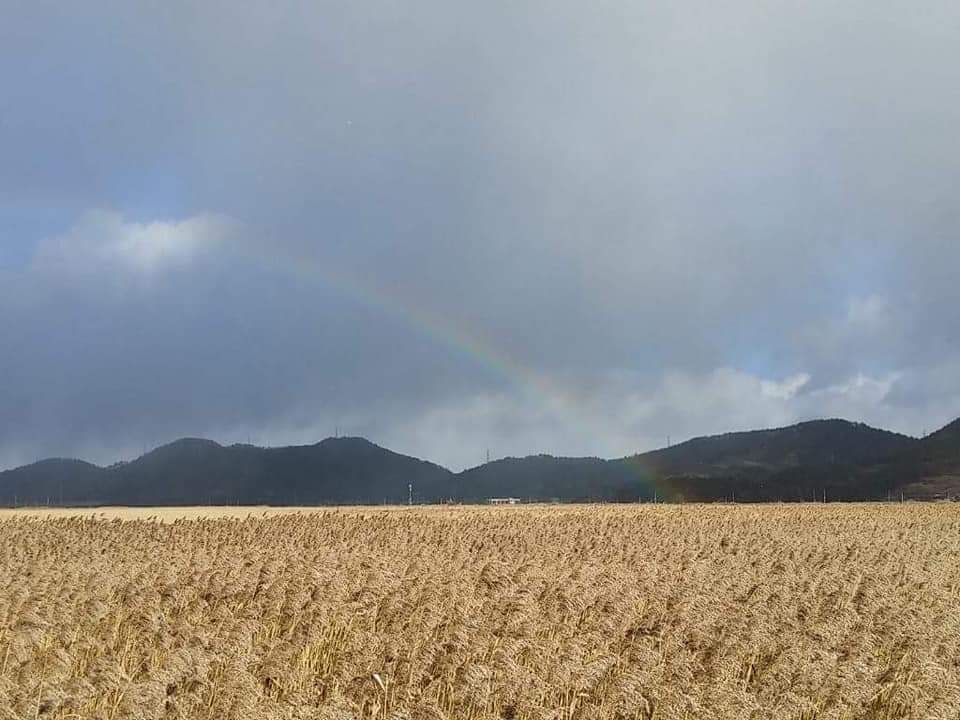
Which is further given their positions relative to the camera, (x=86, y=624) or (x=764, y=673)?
(x=86, y=624)

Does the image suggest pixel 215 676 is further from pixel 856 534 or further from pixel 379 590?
pixel 856 534

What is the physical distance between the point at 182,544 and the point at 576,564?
39.7 feet

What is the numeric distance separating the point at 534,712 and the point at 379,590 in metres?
5.46

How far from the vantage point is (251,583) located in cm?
1312

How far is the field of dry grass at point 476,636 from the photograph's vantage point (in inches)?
280

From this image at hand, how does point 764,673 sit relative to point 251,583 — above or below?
below

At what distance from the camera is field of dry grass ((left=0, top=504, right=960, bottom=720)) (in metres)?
7.11

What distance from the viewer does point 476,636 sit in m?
9.55

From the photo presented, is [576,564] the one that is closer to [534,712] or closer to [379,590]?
[379,590]

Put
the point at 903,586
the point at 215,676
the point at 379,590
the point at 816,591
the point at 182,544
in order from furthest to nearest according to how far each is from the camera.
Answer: the point at 182,544, the point at 903,586, the point at 816,591, the point at 379,590, the point at 215,676

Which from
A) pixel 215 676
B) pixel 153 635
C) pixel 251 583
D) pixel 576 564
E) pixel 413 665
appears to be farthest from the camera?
pixel 576 564

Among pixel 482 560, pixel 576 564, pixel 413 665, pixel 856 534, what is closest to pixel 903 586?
pixel 576 564

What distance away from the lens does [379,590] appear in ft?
40.2

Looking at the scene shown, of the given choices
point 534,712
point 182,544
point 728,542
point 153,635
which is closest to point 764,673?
point 534,712
